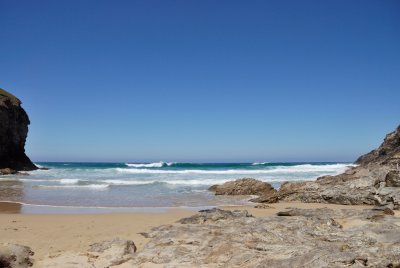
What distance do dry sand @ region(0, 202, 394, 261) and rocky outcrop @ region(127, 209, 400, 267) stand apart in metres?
1.03

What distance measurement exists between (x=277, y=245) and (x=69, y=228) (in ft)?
19.1

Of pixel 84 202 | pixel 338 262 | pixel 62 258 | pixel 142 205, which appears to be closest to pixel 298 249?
pixel 338 262

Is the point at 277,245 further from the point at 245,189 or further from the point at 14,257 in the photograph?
the point at 245,189

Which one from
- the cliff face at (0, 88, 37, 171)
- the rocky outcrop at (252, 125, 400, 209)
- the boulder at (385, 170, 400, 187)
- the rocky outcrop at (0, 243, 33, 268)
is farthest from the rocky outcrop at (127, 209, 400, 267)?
the cliff face at (0, 88, 37, 171)

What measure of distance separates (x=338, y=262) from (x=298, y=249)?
0.88m

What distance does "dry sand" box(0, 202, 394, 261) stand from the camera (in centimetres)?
707

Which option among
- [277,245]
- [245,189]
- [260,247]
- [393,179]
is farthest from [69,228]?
[245,189]

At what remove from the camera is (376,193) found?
41.5ft

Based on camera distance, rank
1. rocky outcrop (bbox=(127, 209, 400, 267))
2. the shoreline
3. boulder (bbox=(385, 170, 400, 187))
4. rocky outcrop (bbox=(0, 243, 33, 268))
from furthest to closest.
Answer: boulder (bbox=(385, 170, 400, 187)) → the shoreline → rocky outcrop (bbox=(0, 243, 33, 268)) → rocky outcrop (bbox=(127, 209, 400, 267))

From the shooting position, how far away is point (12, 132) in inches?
1721

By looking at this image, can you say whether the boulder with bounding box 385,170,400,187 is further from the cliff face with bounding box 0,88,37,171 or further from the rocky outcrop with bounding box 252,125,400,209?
the cliff face with bounding box 0,88,37,171

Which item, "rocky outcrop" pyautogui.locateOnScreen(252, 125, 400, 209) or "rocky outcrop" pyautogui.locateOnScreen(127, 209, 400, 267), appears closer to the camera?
"rocky outcrop" pyautogui.locateOnScreen(127, 209, 400, 267)

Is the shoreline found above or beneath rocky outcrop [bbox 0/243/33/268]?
beneath

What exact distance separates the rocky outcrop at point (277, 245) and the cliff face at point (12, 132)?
41305mm
